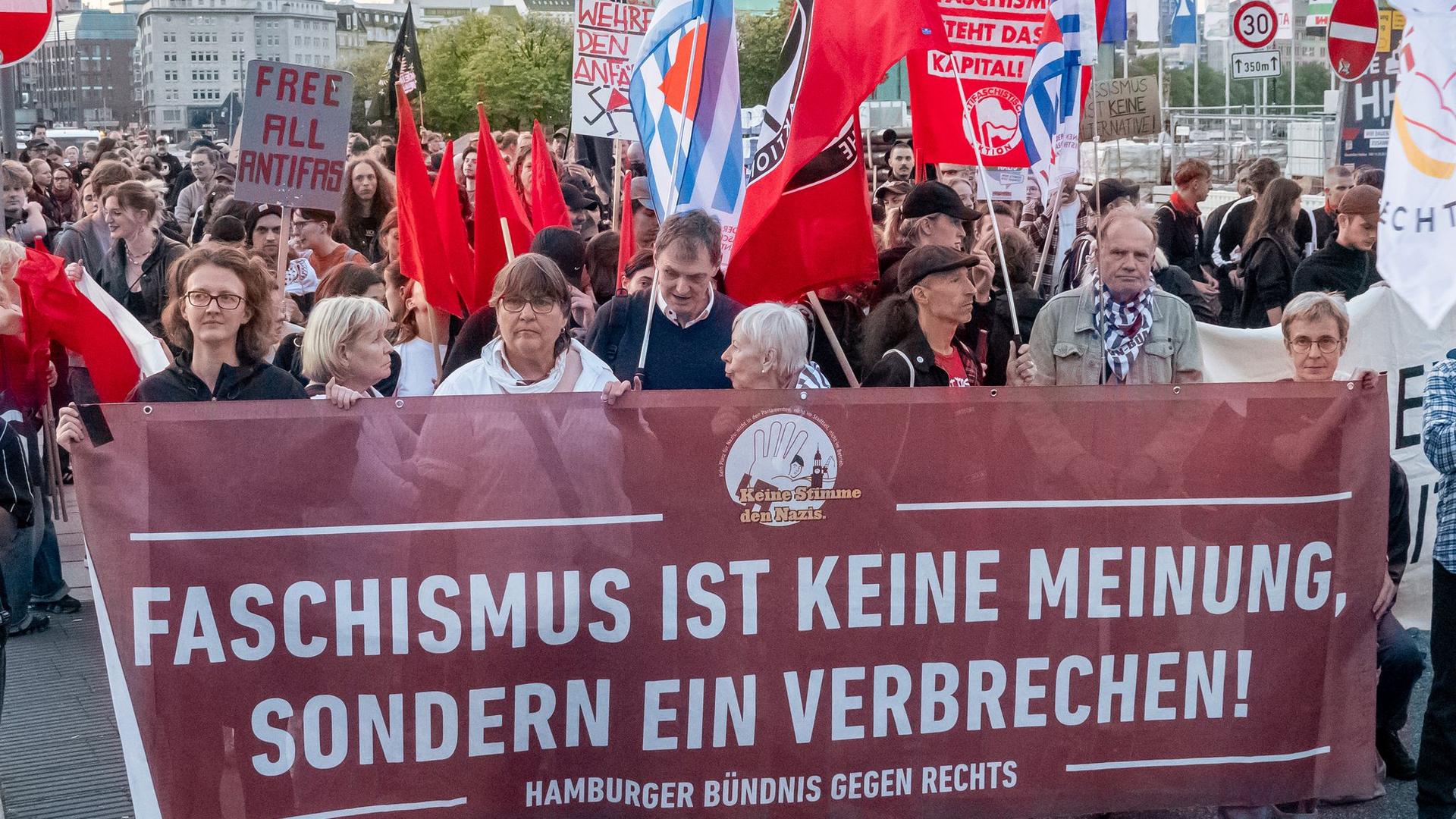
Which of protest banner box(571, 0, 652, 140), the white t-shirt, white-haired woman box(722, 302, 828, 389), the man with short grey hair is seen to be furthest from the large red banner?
the man with short grey hair

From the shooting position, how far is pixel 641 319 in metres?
5.44

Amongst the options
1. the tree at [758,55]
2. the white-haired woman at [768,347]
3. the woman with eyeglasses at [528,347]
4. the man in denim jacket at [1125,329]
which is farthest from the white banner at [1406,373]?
the tree at [758,55]

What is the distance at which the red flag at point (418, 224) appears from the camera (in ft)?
22.5

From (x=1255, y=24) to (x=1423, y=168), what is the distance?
17022 millimetres

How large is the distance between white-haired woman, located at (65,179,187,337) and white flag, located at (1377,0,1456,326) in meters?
6.62

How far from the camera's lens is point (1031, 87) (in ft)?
21.2

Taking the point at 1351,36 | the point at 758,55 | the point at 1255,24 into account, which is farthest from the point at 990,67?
the point at 758,55

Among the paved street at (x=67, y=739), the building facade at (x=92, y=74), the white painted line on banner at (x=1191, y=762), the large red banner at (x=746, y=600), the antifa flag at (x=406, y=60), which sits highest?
the building facade at (x=92, y=74)

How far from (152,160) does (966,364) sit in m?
15.0

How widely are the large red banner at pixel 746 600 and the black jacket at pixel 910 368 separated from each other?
0.80 meters

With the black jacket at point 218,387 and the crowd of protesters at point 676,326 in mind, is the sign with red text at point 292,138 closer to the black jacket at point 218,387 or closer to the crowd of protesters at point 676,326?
the crowd of protesters at point 676,326

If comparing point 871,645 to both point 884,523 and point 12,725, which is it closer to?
point 884,523

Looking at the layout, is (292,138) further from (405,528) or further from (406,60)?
(405,528)

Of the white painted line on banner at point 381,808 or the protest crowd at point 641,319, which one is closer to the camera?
the white painted line on banner at point 381,808
